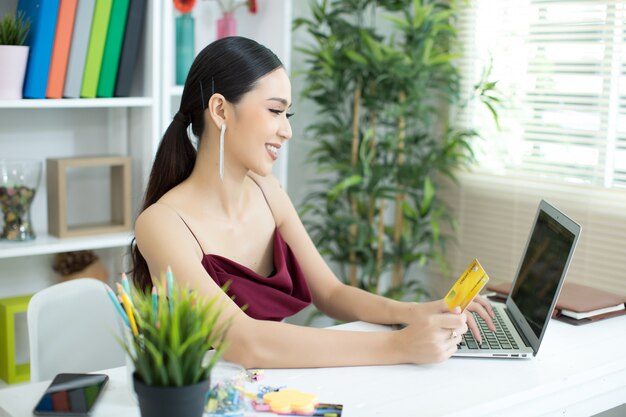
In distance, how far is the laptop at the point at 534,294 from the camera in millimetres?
1800

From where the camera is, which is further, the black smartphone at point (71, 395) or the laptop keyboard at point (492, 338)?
the laptop keyboard at point (492, 338)

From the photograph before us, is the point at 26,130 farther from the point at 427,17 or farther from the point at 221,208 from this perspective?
the point at 427,17

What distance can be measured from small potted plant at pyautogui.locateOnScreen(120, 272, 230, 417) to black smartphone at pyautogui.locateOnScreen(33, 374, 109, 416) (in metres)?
0.29

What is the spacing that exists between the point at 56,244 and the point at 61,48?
0.66m

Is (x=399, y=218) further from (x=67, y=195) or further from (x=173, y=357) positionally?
(x=173, y=357)

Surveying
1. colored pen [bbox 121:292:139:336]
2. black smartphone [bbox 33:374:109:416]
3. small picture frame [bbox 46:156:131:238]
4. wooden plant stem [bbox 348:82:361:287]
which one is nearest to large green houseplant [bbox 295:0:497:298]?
wooden plant stem [bbox 348:82:361:287]

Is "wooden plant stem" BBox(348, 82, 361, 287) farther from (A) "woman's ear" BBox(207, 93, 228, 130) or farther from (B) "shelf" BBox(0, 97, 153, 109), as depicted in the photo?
(A) "woman's ear" BBox(207, 93, 228, 130)

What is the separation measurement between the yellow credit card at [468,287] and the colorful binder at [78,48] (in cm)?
160

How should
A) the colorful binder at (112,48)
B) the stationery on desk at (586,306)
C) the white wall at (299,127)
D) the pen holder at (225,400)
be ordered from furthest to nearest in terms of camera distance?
the white wall at (299,127), the colorful binder at (112,48), the stationery on desk at (586,306), the pen holder at (225,400)

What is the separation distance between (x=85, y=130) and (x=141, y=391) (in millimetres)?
2071

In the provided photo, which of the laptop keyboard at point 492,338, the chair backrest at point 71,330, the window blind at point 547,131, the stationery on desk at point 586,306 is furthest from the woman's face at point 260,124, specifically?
the window blind at point 547,131

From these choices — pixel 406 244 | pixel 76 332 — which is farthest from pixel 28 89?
pixel 406 244

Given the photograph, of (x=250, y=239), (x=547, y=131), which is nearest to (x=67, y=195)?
(x=250, y=239)

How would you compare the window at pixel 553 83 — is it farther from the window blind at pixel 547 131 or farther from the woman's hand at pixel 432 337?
the woman's hand at pixel 432 337
